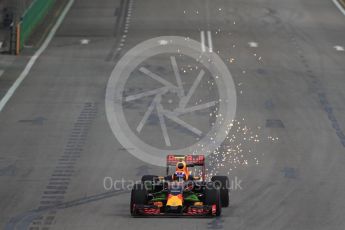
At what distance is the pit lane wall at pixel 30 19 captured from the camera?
2104 inches

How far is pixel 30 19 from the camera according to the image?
56.8 m

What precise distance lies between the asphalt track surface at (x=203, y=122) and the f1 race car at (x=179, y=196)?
1.16ft

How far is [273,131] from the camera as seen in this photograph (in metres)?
39.7

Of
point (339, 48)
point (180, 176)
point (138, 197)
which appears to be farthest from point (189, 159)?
point (339, 48)

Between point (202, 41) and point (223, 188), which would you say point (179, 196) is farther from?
point (202, 41)

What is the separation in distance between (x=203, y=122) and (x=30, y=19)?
18900 mm

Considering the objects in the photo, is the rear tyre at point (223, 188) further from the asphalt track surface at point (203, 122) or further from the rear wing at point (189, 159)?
the rear wing at point (189, 159)

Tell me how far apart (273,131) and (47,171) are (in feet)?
31.6

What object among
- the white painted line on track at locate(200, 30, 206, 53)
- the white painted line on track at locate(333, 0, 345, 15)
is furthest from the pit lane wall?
the white painted line on track at locate(333, 0, 345, 15)

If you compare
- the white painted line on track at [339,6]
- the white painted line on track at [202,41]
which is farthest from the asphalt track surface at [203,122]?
the white painted line on track at [339,6]

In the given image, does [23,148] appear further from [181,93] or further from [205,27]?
[205,27]

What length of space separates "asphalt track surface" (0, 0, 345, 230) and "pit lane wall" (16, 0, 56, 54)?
1443mm

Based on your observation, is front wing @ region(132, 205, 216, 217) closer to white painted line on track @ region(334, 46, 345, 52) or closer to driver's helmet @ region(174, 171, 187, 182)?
driver's helmet @ region(174, 171, 187, 182)

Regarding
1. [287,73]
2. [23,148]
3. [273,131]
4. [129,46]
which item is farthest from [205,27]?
[23,148]
